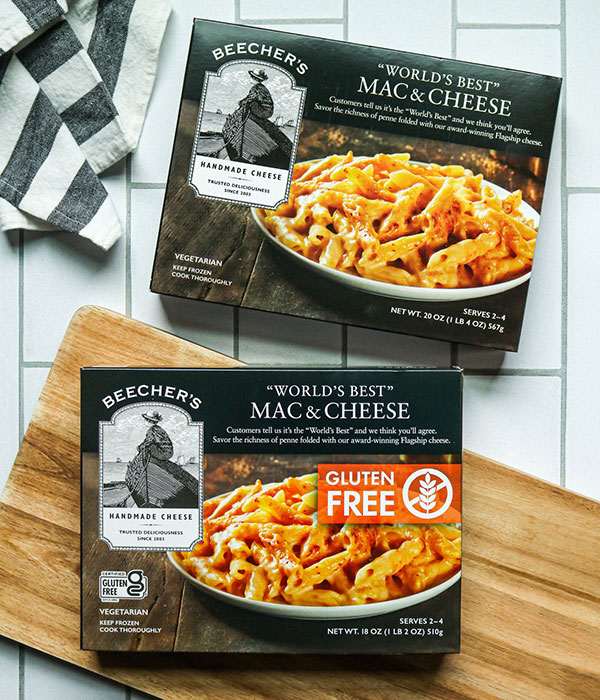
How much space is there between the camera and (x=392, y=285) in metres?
0.69

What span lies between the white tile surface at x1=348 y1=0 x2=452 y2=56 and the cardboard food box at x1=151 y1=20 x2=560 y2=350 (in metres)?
0.05

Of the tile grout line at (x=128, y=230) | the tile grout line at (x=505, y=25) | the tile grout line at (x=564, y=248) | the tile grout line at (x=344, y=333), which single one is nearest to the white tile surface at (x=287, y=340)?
the tile grout line at (x=344, y=333)

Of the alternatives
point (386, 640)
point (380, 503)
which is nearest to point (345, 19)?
point (380, 503)

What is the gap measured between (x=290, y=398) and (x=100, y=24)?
0.46 meters

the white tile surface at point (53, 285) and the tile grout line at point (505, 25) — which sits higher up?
the tile grout line at point (505, 25)

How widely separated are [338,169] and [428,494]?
33 centimetres

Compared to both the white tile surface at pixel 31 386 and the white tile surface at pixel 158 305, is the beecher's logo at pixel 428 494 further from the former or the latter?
the white tile surface at pixel 31 386

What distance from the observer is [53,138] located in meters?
0.74

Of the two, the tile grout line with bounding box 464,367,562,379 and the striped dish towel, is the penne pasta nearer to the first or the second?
the tile grout line with bounding box 464,367,562,379

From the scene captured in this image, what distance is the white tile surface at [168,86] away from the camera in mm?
747

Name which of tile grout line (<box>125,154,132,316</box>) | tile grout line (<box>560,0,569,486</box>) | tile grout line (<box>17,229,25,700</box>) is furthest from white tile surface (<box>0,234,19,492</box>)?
tile grout line (<box>560,0,569,486</box>)

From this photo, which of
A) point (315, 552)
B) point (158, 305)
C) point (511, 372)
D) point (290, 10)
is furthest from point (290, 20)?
point (315, 552)

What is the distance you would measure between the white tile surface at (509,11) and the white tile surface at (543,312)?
16 centimetres

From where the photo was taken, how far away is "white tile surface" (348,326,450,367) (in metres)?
0.74
